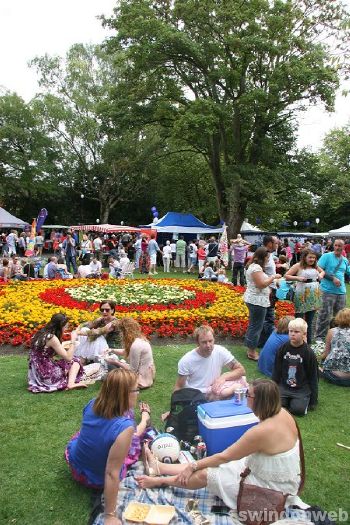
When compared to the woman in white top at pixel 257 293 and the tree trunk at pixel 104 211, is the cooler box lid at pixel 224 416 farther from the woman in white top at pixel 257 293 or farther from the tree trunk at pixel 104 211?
the tree trunk at pixel 104 211

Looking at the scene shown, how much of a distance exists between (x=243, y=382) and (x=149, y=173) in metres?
35.4

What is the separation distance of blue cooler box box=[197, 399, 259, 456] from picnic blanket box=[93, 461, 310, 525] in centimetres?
50

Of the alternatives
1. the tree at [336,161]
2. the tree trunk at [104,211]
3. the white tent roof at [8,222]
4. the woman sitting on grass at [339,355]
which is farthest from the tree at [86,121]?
the woman sitting on grass at [339,355]

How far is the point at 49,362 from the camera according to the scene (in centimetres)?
560

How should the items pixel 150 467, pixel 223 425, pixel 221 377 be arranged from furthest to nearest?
1. pixel 221 377
2. pixel 223 425
3. pixel 150 467

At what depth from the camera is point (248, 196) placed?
2311 cm

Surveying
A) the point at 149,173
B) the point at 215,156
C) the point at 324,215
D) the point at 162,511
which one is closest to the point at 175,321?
the point at 162,511

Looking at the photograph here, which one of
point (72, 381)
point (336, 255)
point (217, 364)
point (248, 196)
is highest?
point (248, 196)

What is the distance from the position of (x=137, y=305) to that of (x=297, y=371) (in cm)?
543

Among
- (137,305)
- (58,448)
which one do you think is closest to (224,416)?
(58,448)

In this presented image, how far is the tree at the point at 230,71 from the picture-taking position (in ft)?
66.3

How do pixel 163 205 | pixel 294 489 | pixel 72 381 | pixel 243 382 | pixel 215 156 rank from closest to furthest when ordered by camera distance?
1. pixel 294 489
2. pixel 243 382
3. pixel 72 381
4. pixel 215 156
5. pixel 163 205

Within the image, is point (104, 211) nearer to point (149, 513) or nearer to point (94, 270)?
point (94, 270)

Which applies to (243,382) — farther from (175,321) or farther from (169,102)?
(169,102)
